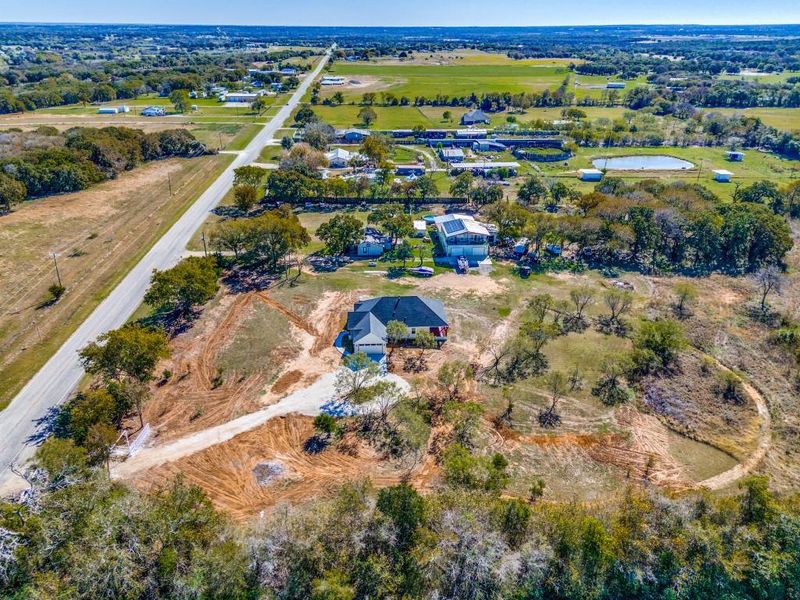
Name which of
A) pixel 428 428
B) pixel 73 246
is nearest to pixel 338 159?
pixel 73 246

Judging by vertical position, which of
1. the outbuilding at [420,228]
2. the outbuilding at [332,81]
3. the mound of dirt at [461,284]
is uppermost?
the outbuilding at [332,81]

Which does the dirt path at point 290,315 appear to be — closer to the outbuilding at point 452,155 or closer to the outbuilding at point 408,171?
the outbuilding at point 408,171

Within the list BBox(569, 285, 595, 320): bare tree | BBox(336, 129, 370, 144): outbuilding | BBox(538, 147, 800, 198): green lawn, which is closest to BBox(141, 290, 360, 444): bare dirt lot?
BBox(569, 285, 595, 320): bare tree

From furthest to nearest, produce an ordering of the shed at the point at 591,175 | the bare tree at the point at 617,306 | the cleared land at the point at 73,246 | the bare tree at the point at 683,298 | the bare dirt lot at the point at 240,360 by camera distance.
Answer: the shed at the point at 591,175
the bare tree at the point at 683,298
the bare tree at the point at 617,306
the cleared land at the point at 73,246
the bare dirt lot at the point at 240,360

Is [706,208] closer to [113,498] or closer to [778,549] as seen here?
[778,549]

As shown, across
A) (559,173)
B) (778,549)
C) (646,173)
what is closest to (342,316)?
(778,549)

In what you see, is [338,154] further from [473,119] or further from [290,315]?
[290,315]

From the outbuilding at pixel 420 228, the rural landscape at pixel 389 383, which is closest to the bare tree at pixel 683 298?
the rural landscape at pixel 389 383

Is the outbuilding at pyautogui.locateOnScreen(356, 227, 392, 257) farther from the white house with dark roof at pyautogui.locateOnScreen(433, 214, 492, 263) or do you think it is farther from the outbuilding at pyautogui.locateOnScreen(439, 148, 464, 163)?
the outbuilding at pyautogui.locateOnScreen(439, 148, 464, 163)
